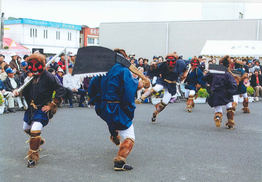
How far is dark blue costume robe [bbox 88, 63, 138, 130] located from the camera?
177 inches

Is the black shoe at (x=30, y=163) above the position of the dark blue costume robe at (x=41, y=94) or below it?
below

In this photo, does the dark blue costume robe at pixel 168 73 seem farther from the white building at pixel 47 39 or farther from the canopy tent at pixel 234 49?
the white building at pixel 47 39

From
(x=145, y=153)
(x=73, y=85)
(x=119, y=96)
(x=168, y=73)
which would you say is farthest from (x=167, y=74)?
(x=73, y=85)

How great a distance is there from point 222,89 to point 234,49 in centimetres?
1118

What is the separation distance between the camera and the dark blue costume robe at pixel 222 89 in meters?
7.58

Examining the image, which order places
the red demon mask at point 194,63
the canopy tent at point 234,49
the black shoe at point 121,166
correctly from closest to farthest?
the black shoe at point 121,166, the red demon mask at point 194,63, the canopy tent at point 234,49

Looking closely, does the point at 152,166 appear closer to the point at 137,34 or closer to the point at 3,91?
the point at 3,91

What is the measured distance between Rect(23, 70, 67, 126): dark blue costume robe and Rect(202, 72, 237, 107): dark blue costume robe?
4181mm

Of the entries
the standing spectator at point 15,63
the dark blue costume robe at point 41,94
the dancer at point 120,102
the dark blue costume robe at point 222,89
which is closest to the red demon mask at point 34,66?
the dark blue costume robe at point 41,94

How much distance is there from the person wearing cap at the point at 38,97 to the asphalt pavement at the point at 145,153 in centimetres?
53

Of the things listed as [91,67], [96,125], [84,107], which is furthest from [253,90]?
[91,67]

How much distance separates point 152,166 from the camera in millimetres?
4746

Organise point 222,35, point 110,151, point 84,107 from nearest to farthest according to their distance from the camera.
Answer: point 110,151 → point 84,107 → point 222,35

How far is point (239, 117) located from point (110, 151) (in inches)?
234
